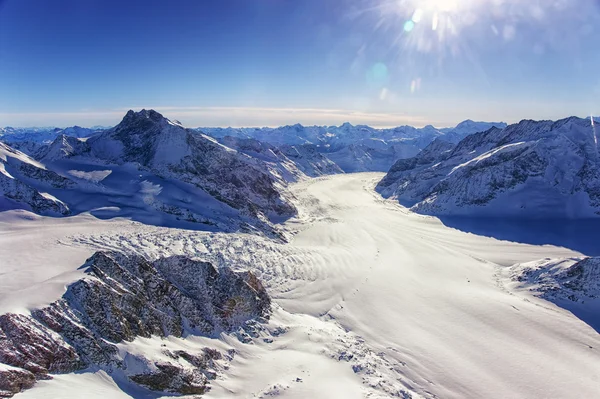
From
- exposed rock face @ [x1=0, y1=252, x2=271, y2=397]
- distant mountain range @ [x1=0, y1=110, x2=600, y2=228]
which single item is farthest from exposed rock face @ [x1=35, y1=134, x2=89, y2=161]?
exposed rock face @ [x1=0, y1=252, x2=271, y2=397]

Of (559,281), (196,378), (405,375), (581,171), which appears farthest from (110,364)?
(581,171)

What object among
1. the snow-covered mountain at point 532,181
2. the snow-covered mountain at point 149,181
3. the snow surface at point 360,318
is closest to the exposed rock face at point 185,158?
the snow-covered mountain at point 149,181

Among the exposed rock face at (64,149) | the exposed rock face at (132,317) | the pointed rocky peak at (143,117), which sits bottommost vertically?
the exposed rock face at (132,317)

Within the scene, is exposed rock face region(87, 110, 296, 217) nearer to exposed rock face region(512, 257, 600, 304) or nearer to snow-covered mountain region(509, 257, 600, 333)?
snow-covered mountain region(509, 257, 600, 333)

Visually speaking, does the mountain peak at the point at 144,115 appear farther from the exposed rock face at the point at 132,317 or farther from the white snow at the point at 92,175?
the exposed rock face at the point at 132,317

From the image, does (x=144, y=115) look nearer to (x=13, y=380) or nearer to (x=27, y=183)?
(x=27, y=183)

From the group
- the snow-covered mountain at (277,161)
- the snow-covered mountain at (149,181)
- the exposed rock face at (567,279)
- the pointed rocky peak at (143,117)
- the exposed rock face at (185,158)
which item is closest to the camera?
the exposed rock face at (567,279)

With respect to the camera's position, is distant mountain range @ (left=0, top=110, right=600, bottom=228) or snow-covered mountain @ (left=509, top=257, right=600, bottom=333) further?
distant mountain range @ (left=0, top=110, right=600, bottom=228)

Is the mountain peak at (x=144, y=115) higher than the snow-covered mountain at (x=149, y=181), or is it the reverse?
the mountain peak at (x=144, y=115)
